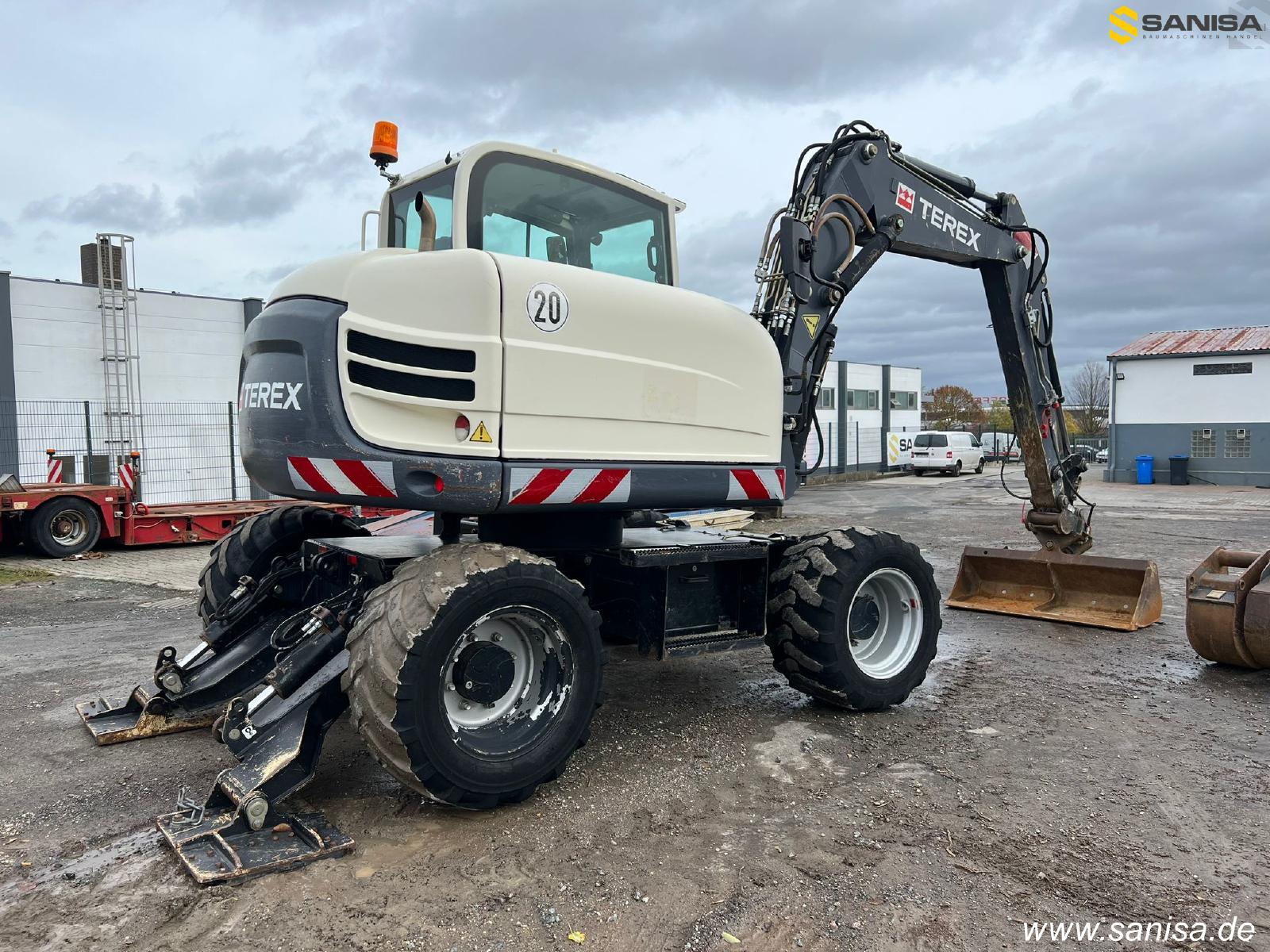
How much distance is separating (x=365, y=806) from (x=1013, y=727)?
142 inches

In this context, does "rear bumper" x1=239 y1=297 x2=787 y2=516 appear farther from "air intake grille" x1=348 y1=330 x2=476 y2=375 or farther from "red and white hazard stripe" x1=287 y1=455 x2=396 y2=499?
"air intake grille" x1=348 y1=330 x2=476 y2=375

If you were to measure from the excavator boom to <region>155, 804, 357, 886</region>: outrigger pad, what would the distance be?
11.7 feet

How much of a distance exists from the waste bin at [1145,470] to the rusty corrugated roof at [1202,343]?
11.2 feet

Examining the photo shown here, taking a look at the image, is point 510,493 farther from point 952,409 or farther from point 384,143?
point 952,409

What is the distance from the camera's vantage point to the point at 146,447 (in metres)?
18.7

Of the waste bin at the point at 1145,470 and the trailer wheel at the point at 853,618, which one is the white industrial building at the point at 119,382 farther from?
the waste bin at the point at 1145,470

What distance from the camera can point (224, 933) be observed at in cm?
317

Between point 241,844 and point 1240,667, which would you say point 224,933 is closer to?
point 241,844

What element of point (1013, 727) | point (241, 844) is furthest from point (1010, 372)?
point (241, 844)

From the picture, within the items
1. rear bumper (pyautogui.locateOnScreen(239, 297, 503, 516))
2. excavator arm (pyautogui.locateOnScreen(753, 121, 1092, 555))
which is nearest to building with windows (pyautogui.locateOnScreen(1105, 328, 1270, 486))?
excavator arm (pyautogui.locateOnScreen(753, 121, 1092, 555))

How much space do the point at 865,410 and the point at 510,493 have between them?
130 feet

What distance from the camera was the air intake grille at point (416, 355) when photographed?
417cm

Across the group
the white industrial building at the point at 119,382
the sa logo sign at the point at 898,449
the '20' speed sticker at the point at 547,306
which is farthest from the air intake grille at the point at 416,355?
the sa logo sign at the point at 898,449

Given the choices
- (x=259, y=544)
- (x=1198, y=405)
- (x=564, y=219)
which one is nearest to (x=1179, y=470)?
(x=1198, y=405)
